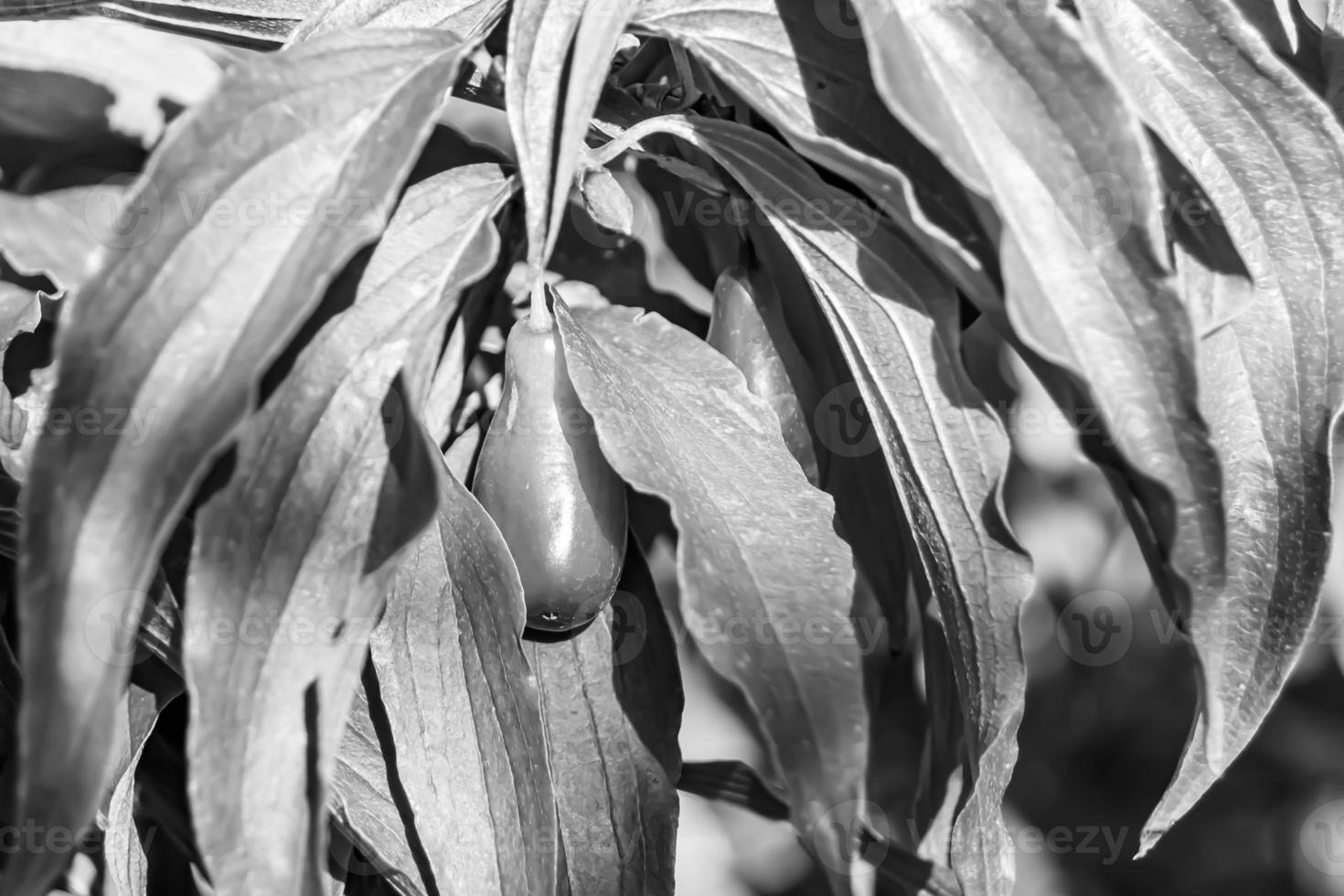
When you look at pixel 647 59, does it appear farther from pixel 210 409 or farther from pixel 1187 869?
pixel 1187 869

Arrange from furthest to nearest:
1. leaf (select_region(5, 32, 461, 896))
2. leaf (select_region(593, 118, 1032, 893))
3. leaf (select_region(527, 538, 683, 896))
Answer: leaf (select_region(527, 538, 683, 896)), leaf (select_region(593, 118, 1032, 893)), leaf (select_region(5, 32, 461, 896))

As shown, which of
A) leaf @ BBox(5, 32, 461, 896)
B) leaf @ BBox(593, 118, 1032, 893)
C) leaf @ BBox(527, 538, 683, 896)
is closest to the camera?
leaf @ BBox(5, 32, 461, 896)

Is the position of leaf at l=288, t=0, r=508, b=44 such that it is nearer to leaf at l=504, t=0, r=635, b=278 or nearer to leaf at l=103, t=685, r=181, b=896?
leaf at l=504, t=0, r=635, b=278

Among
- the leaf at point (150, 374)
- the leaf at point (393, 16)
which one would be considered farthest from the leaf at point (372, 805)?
the leaf at point (393, 16)

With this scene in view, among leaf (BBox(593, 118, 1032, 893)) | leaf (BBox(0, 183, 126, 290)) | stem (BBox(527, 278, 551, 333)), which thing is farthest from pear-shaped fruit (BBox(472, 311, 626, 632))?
leaf (BBox(0, 183, 126, 290))

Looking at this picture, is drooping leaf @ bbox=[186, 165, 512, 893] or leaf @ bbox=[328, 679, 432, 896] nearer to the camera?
drooping leaf @ bbox=[186, 165, 512, 893]

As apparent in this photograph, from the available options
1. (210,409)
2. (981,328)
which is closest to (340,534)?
(210,409)

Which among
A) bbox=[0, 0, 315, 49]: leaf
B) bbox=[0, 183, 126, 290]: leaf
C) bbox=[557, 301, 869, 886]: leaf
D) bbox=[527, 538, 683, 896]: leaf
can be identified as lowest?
bbox=[527, 538, 683, 896]: leaf

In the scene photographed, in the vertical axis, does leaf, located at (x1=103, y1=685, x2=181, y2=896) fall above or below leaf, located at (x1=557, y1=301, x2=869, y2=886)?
below
